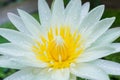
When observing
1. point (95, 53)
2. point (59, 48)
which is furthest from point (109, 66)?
point (59, 48)

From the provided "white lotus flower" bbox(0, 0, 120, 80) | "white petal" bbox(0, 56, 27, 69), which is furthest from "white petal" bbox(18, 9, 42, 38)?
"white petal" bbox(0, 56, 27, 69)

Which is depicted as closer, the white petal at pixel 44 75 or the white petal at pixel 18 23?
the white petal at pixel 44 75

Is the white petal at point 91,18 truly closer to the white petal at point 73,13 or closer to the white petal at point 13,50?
the white petal at point 73,13

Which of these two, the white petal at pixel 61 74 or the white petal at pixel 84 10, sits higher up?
the white petal at pixel 84 10

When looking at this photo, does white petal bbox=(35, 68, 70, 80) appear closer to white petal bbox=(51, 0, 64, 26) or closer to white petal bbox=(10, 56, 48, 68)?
white petal bbox=(10, 56, 48, 68)

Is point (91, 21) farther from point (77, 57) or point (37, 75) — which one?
point (37, 75)

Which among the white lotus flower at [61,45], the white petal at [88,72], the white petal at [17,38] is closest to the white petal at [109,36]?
the white lotus flower at [61,45]
